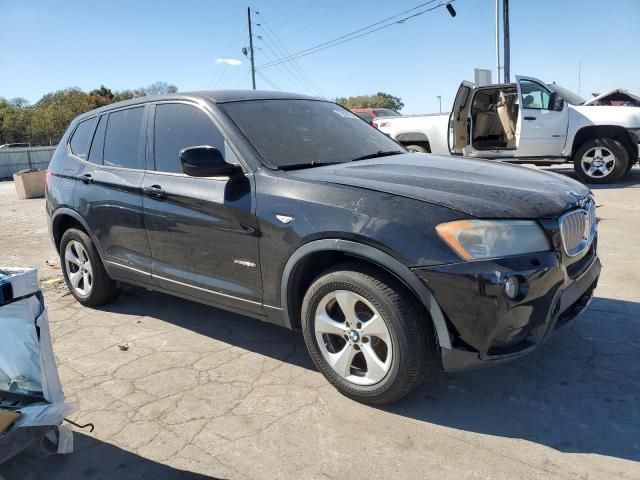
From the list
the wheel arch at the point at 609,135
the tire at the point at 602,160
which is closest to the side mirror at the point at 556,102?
the wheel arch at the point at 609,135

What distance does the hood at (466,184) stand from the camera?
2.65 metres

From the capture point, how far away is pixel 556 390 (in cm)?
301

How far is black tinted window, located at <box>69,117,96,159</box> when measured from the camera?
4723mm

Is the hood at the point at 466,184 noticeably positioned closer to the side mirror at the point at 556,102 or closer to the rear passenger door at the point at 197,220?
the rear passenger door at the point at 197,220

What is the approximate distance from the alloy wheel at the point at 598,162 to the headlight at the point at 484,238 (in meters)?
8.64

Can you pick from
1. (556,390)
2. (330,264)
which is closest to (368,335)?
(330,264)

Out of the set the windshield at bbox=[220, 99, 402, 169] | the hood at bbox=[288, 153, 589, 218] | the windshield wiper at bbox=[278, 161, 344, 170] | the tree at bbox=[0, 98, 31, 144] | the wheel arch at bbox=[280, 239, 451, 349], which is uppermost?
the tree at bbox=[0, 98, 31, 144]

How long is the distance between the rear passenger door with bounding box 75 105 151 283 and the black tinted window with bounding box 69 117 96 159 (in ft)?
0.44

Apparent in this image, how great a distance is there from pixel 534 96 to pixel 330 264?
8.70 meters

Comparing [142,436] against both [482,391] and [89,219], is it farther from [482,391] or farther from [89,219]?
[89,219]

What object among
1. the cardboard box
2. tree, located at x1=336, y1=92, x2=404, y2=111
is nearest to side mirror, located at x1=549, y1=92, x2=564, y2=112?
the cardboard box

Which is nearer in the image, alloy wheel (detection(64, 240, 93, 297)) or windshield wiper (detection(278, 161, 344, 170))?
windshield wiper (detection(278, 161, 344, 170))

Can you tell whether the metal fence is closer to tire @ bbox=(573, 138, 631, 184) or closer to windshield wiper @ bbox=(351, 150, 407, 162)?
tire @ bbox=(573, 138, 631, 184)

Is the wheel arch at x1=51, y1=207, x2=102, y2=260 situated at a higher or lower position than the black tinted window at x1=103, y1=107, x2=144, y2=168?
lower
